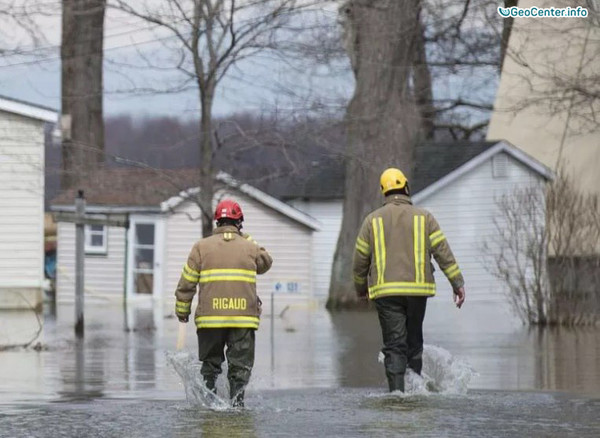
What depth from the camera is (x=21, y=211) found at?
32406 millimetres

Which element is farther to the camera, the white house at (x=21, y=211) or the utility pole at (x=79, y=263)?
the white house at (x=21, y=211)

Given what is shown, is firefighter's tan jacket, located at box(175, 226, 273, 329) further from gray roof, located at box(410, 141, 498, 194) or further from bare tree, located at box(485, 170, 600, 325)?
gray roof, located at box(410, 141, 498, 194)

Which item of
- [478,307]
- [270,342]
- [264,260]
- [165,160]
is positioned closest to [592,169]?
[478,307]

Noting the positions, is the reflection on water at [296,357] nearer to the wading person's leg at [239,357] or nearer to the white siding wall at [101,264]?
the wading person's leg at [239,357]

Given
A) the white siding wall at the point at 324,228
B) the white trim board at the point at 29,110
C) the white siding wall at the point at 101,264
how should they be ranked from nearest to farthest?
the white trim board at the point at 29,110
the white siding wall at the point at 101,264
the white siding wall at the point at 324,228

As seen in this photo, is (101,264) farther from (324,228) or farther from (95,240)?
(324,228)

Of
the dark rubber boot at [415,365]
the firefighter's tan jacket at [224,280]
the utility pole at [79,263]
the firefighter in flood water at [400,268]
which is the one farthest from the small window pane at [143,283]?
the firefighter's tan jacket at [224,280]

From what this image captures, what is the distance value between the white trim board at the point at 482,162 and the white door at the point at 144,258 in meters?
7.03

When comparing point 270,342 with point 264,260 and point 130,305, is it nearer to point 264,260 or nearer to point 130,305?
point 264,260

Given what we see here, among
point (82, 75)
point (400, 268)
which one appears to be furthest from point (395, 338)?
point (82, 75)

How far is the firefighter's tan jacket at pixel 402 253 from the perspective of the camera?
11.1 metres

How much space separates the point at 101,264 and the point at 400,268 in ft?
98.7

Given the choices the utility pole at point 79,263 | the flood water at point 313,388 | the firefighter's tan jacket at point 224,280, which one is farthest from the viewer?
the utility pole at point 79,263

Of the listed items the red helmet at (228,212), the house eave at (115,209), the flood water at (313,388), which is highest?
the house eave at (115,209)
